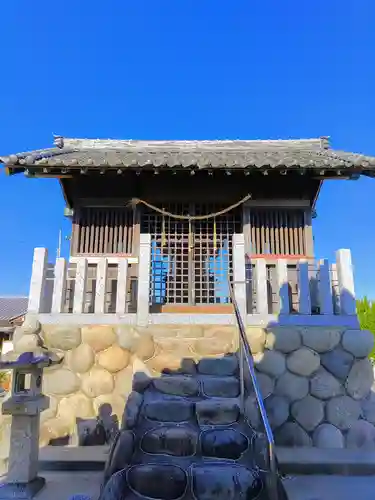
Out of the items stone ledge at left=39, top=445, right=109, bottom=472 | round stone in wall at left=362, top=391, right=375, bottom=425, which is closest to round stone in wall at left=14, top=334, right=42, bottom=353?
stone ledge at left=39, top=445, right=109, bottom=472

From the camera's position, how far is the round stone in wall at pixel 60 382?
5031 millimetres

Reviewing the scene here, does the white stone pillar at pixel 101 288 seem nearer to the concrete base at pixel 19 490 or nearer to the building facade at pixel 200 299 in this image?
the building facade at pixel 200 299

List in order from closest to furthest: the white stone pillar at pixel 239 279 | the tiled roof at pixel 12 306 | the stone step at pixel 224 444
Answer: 1. the stone step at pixel 224 444
2. the white stone pillar at pixel 239 279
3. the tiled roof at pixel 12 306

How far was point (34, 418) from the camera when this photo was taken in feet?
12.4

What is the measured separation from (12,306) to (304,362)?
1147 inches

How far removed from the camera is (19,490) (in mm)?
3473

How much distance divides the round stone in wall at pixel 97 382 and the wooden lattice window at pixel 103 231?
2.90 meters

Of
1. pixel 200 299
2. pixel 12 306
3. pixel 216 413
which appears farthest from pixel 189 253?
pixel 12 306

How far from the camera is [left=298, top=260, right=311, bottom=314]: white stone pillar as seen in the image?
5.38 meters

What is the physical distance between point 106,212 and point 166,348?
3713 mm

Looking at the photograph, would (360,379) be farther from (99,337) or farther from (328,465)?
(99,337)

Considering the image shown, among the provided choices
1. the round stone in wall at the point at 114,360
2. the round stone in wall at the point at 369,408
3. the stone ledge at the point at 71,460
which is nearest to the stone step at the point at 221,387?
the round stone in wall at the point at 114,360

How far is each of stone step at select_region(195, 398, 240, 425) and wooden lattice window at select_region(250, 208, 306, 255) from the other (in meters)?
3.93

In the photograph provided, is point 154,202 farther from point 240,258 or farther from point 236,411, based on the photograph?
point 236,411
